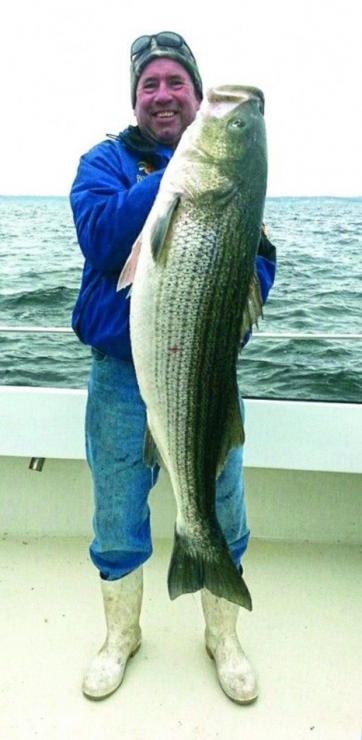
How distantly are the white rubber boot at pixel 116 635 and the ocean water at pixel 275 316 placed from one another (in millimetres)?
1378

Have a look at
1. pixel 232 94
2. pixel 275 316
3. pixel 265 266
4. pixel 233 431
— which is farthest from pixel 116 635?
pixel 275 316

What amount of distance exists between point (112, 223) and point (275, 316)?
17.6ft

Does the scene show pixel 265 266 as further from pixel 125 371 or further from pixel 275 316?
pixel 275 316

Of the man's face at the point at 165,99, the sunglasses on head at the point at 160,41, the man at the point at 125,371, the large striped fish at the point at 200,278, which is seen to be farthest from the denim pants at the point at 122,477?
the sunglasses on head at the point at 160,41

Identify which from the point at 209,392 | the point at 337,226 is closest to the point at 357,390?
the point at 209,392

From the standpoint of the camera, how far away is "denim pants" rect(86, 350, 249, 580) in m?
2.60

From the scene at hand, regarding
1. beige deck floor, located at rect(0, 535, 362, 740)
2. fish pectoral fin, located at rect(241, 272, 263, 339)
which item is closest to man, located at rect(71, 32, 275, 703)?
beige deck floor, located at rect(0, 535, 362, 740)

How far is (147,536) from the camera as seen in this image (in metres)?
2.79

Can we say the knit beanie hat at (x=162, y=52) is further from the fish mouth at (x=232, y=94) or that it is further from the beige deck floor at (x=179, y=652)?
the beige deck floor at (x=179, y=652)

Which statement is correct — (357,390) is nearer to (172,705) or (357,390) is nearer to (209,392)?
(172,705)

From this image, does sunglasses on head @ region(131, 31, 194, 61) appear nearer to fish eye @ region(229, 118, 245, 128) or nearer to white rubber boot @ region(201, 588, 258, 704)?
fish eye @ region(229, 118, 245, 128)

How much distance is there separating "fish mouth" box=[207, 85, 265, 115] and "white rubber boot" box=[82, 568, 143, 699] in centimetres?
181

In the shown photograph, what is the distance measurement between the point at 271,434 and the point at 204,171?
188cm

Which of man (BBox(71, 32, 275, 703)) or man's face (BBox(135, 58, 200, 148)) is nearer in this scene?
man (BBox(71, 32, 275, 703))
